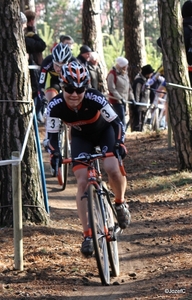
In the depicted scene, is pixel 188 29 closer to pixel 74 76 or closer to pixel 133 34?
pixel 74 76

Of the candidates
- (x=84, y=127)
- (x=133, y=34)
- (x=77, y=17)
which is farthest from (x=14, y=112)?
(x=77, y=17)

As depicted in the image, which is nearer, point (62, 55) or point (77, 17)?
point (62, 55)

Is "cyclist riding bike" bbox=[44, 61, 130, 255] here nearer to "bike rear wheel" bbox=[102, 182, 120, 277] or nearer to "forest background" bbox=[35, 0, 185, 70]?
"bike rear wheel" bbox=[102, 182, 120, 277]

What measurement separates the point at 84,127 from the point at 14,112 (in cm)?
114

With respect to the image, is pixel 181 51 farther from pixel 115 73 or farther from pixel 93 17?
pixel 93 17

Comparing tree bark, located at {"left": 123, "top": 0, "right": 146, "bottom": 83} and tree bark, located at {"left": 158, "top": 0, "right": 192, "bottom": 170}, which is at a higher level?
tree bark, located at {"left": 123, "top": 0, "right": 146, "bottom": 83}

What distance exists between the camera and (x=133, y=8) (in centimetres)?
1791

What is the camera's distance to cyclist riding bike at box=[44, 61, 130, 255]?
251 inches

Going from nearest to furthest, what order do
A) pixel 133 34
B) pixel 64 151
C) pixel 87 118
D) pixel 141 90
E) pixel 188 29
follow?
pixel 87 118, pixel 64 151, pixel 188 29, pixel 141 90, pixel 133 34

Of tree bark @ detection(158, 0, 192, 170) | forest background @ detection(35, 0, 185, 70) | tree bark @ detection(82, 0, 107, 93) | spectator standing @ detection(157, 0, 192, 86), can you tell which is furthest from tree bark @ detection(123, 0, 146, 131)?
forest background @ detection(35, 0, 185, 70)

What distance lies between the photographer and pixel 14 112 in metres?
7.66

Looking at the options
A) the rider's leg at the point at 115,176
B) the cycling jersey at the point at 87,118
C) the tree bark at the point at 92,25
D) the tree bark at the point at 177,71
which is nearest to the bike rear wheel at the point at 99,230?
the rider's leg at the point at 115,176

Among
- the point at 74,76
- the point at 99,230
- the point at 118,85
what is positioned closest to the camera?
the point at 99,230

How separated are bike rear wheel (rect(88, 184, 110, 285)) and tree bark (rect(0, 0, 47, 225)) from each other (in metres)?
1.67
